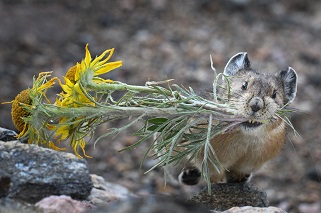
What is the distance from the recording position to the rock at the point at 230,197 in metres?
7.00

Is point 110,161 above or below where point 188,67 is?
below

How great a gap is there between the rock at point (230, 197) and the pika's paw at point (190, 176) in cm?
72

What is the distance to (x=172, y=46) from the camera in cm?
1333

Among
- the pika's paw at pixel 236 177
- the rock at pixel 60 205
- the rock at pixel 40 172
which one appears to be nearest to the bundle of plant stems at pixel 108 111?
the rock at pixel 40 172

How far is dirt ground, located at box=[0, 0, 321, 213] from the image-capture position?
35.8 ft

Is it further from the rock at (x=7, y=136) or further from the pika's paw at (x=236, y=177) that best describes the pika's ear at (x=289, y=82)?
the rock at (x=7, y=136)

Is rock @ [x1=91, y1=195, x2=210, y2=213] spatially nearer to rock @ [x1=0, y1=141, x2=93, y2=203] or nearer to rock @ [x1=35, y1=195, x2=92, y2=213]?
rock @ [x1=35, y1=195, x2=92, y2=213]

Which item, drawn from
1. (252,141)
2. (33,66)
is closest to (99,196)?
(252,141)

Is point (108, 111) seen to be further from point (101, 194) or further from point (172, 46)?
point (172, 46)

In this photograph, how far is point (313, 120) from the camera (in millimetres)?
12000

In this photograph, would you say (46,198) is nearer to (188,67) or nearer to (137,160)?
(137,160)

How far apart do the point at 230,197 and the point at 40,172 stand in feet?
6.69

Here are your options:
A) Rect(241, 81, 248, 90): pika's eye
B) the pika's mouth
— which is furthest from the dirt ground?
the pika's mouth

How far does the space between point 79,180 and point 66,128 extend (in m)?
0.59
